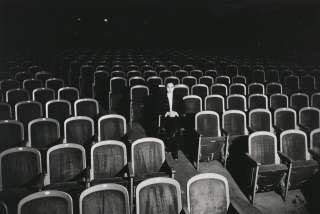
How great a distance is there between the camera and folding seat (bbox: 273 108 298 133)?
7102 mm

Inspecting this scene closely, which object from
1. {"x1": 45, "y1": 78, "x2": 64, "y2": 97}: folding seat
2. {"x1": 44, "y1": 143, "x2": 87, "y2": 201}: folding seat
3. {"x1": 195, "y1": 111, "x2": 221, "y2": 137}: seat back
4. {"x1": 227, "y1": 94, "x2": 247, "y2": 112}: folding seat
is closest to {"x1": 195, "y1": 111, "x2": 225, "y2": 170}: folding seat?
{"x1": 195, "y1": 111, "x2": 221, "y2": 137}: seat back

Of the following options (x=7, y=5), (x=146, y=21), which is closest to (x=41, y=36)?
(x=7, y=5)

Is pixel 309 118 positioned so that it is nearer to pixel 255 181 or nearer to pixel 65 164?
pixel 255 181

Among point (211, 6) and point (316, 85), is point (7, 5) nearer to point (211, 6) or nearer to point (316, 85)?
point (211, 6)

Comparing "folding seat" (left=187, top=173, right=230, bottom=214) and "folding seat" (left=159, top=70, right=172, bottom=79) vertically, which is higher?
"folding seat" (left=159, top=70, right=172, bottom=79)

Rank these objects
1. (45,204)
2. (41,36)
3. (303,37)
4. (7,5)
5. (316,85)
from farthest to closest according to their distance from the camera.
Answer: (41,36) < (303,37) < (7,5) < (316,85) < (45,204)

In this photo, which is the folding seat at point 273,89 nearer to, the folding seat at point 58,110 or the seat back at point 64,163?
the folding seat at point 58,110

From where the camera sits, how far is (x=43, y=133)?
5.91 m

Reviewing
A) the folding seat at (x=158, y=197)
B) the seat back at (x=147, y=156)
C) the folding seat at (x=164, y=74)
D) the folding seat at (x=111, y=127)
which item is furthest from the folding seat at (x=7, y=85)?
the folding seat at (x=158, y=197)

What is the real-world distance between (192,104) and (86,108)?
2.45 meters

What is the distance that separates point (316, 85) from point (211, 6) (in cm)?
985

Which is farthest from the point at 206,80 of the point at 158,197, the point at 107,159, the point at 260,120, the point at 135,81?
the point at 158,197

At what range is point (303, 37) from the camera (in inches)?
703

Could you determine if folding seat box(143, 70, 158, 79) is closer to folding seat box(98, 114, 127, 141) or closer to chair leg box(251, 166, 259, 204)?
folding seat box(98, 114, 127, 141)
